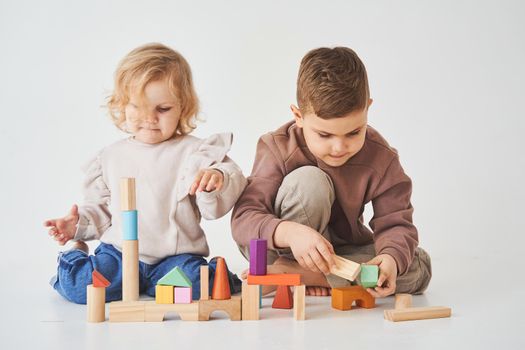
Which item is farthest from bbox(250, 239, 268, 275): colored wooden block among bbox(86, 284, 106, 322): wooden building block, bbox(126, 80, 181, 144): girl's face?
bbox(126, 80, 181, 144): girl's face

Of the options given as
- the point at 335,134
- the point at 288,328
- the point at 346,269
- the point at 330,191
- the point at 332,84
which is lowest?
the point at 288,328

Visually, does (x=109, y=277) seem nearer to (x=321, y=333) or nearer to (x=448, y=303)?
(x=321, y=333)

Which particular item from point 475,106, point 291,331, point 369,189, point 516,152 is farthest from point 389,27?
point 291,331

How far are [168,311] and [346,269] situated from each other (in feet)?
1.28

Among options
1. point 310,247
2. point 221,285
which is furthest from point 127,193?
point 310,247

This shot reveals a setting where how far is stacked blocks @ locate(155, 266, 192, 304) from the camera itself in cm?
168

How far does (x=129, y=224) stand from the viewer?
1728 millimetres

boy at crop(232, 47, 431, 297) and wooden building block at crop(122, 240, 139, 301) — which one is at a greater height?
boy at crop(232, 47, 431, 297)

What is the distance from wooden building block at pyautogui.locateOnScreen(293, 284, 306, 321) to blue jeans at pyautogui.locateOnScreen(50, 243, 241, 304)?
298mm

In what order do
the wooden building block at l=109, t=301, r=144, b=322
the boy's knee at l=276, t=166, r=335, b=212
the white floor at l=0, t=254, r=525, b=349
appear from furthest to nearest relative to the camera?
the boy's knee at l=276, t=166, r=335, b=212
the wooden building block at l=109, t=301, r=144, b=322
the white floor at l=0, t=254, r=525, b=349

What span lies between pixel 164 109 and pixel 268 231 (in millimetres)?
418

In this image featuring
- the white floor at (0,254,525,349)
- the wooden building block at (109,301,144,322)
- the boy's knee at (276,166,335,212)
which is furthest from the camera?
the boy's knee at (276,166,335,212)

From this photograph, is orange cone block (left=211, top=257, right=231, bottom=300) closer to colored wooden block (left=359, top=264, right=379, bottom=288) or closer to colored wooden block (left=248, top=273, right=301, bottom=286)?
colored wooden block (left=248, top=273, right=301, bottom=286)

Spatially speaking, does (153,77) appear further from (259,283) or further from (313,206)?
(259,283)
